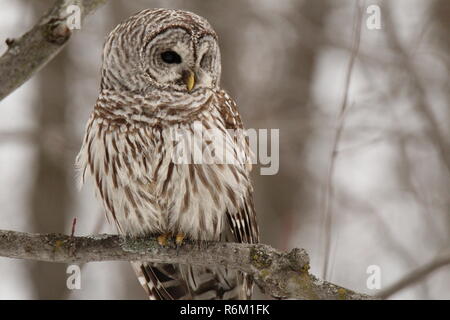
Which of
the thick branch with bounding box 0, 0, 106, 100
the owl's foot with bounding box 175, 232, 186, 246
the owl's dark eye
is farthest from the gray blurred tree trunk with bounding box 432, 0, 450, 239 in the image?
the thick branch with bounding box 0, 0, 106, 100

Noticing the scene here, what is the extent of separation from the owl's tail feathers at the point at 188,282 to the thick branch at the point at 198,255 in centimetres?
69

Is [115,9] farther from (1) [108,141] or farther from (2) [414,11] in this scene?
(1) [108,141]

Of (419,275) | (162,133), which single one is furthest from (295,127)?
(419,275)

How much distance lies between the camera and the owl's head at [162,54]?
16.0 feet

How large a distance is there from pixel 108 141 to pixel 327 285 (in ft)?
6.27

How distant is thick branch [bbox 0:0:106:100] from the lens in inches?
128

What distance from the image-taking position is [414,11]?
8008 millimetres

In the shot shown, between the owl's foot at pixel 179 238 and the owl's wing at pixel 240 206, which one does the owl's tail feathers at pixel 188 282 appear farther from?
the owl's foot at pixel 179 238

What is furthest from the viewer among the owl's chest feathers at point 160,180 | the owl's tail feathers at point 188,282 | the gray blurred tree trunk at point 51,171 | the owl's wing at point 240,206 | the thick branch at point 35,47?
the gray blurred tree trunk at point 51,171

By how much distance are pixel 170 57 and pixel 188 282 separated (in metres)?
1.80

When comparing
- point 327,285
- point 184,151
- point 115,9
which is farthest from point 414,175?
point 115,9

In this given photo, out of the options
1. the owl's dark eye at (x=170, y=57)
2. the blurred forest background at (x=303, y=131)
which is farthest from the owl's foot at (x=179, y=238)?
the blurred forest background at (x=303, y=131)

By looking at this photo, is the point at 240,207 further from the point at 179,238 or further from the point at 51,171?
the point at 51,171

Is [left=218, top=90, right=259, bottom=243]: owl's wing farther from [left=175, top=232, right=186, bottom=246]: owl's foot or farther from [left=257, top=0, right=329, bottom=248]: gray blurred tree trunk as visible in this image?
[left=257, top=0, right=329, bottom=248]: gray blurred tree trunk
